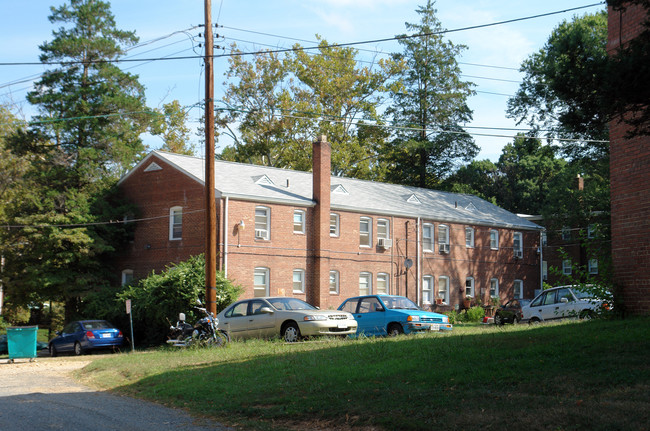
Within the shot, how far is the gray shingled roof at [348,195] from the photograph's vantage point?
36.4 metres

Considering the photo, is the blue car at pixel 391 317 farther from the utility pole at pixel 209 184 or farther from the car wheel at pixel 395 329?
the utility pole at pixel 209 184

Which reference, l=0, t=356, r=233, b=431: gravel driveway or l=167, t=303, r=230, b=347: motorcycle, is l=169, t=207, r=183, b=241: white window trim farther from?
l=0, t=356, r=233, b=431: gravel driveway

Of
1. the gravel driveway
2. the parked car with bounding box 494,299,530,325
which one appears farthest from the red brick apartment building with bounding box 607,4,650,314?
the parked car with bounding box 494,299,530,325

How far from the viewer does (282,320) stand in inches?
838

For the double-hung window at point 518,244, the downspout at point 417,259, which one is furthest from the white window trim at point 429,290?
the double-hung window at point 518,244

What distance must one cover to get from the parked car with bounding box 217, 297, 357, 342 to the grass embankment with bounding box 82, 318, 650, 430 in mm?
4542

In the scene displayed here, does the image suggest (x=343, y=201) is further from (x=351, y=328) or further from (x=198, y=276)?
(x=351, y=328)

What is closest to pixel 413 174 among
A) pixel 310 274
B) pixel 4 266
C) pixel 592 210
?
pixel 592 210

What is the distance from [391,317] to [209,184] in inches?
273

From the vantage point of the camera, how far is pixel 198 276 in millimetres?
30031

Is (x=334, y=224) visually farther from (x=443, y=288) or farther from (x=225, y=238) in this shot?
(x=443, y=288)

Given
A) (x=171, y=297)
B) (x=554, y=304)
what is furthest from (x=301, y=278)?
(x=554, y=304)

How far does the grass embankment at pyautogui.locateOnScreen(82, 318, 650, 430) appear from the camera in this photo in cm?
838

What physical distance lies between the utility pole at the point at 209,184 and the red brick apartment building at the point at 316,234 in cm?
1302
